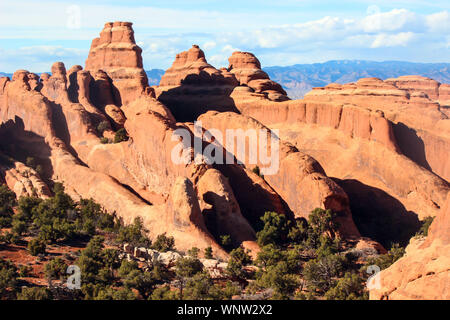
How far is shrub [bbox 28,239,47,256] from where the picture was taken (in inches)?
1198

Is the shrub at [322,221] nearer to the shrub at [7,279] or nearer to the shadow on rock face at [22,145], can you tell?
the shrub at [7,279]

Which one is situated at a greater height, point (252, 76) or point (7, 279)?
point (252, 76)

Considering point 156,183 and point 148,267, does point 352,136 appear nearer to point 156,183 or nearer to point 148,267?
point 156,183

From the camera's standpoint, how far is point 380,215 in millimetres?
43344

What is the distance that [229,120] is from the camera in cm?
4819

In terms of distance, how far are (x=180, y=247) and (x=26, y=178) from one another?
1875 cm

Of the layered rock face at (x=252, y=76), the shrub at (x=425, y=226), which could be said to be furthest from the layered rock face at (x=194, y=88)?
the shrub at (x=425, y=226)

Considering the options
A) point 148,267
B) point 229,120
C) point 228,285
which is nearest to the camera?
point 228,285

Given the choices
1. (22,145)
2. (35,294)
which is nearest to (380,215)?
(35,294)

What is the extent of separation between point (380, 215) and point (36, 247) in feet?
89.0

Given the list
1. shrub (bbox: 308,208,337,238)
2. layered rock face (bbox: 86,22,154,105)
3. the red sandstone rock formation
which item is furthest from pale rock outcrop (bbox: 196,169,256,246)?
layered rock face (bbox: 86,22,154,105)

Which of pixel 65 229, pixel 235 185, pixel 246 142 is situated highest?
pixel 246 142

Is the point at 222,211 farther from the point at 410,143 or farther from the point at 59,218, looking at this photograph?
the point at 410,143
